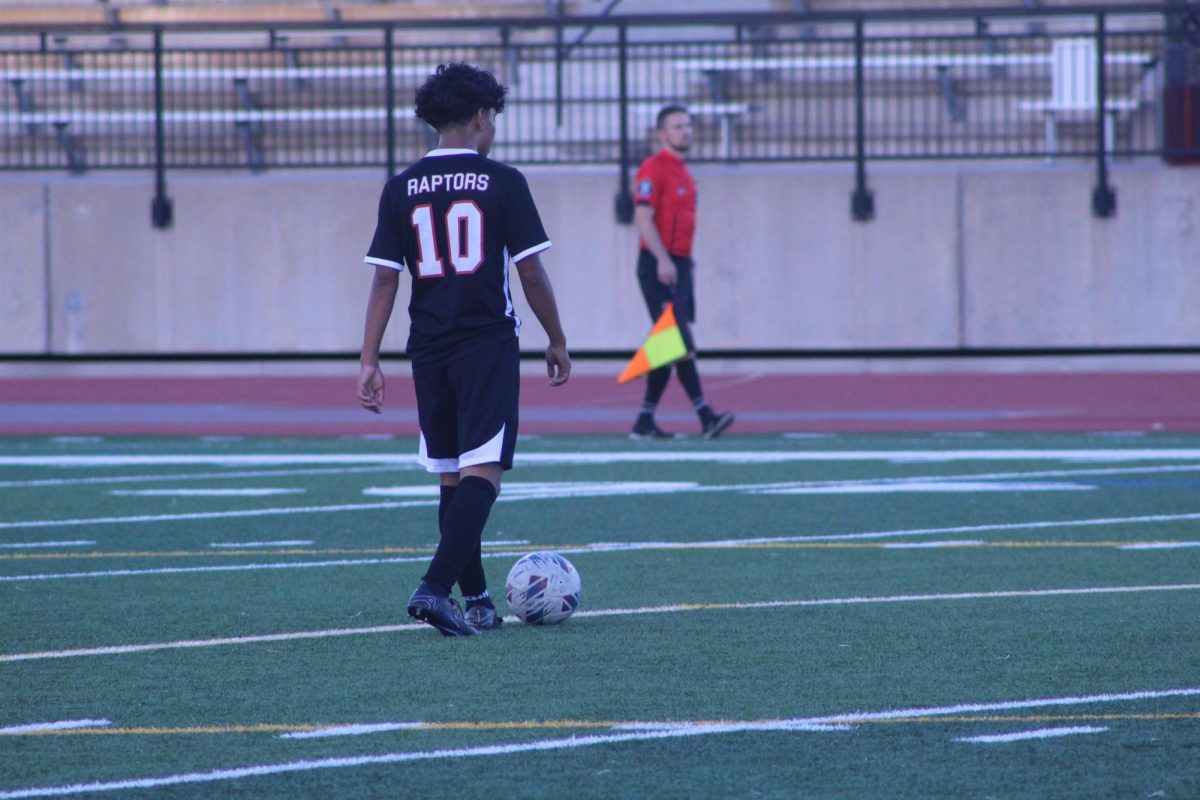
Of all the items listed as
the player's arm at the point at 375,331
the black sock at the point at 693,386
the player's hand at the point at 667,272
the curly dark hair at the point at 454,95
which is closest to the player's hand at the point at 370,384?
the player's arm at the point at 375,331

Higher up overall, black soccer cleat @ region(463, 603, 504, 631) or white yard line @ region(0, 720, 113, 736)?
black soccer cleat @ region(463, 603, 504, 631)

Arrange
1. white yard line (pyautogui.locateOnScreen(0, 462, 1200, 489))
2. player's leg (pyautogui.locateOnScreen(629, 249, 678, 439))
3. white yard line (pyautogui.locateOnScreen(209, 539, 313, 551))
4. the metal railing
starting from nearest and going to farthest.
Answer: white yard line (pyautogui.locateOnScreen(209, 539, 313, 551)) → white yard line (pyautogui.locateOnScreen(0, 462, 1200, 489)) → player's leg (pyautogui.locateOnScreen(629, 249, 678, 439)) → the metal railing

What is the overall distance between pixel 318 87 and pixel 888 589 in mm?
16822

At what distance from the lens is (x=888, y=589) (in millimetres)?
7238

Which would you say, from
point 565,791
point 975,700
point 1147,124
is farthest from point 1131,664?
point 1147,124

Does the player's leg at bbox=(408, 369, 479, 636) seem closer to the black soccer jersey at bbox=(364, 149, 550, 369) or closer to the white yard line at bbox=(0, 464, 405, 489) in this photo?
the black soccer jersey at bbox=(364, 149, 550, 369)

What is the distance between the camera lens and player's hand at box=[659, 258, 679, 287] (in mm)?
13281

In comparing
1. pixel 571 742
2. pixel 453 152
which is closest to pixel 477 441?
pixel 453 152

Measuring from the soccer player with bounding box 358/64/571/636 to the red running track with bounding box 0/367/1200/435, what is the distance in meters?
8.33

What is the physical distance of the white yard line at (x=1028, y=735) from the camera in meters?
4.66

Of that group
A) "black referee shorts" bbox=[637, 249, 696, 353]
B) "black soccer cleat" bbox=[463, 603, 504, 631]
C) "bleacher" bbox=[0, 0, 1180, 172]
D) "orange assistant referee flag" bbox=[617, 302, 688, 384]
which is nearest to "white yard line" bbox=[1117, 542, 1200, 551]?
"black soccer cleat" bbox=[463, 603, 504, 631]

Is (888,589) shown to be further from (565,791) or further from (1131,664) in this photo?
(565,791)

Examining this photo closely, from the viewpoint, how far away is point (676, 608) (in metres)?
6.88

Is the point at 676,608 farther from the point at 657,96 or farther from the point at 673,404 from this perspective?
the point at 657,96
